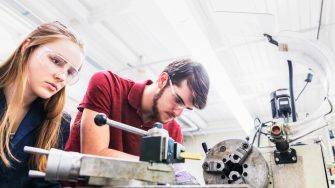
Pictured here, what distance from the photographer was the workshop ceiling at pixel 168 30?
223cm

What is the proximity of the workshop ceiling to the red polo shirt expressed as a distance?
0.61 m

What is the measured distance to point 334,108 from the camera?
45.9 inches

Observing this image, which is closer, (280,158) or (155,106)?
(280,158)

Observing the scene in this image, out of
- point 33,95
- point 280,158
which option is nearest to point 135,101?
point 33,95

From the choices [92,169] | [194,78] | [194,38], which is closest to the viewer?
[92,169]

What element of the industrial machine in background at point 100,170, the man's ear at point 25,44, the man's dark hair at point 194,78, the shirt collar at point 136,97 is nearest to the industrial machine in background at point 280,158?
the man's dark hair at point 194,78

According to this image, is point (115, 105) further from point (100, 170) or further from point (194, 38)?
point (194, 38)

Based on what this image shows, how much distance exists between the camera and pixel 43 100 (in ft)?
3.76

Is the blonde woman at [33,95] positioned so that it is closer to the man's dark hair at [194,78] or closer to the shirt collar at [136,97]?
the shirt collar at [136,97]

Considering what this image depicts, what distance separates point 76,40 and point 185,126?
381 cm

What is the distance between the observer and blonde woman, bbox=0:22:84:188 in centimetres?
101

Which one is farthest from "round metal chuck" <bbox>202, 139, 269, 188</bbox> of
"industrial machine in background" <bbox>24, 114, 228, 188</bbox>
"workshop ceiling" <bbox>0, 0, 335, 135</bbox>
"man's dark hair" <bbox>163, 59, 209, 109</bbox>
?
"workshop ceiling" <bbox>0, 0, 335, 135</bbox>

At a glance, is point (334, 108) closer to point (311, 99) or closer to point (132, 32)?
point (132, 32)

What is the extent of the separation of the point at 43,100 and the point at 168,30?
1633 millimetres
